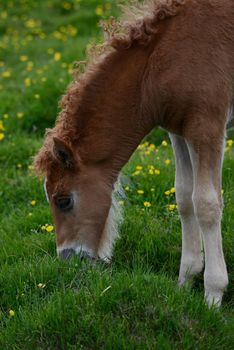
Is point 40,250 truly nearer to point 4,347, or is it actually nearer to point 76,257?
point 76,257

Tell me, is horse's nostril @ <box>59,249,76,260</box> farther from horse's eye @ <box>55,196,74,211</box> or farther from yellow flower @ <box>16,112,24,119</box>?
yellow flower @ <box>16,112,24,119</box>

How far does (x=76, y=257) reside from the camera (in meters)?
5.14

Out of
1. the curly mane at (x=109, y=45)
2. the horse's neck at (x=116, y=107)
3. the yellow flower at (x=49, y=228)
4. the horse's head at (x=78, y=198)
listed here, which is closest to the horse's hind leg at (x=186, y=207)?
the horse's neck at (x=116, y=107)

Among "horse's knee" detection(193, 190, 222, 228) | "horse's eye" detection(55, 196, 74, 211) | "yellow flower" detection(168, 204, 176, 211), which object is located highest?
"horse's knee" detection(193, 190, 222, 228)

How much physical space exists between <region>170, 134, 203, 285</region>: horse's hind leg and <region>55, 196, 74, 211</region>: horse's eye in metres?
0.85

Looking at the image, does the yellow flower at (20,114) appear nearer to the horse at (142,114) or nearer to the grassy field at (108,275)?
the grassy field at (108,275)

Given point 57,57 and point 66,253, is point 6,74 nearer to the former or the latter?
point 57,57

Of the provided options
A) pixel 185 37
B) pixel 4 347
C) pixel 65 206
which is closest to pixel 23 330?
pixel 4 347

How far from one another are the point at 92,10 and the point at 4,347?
35.2 feet

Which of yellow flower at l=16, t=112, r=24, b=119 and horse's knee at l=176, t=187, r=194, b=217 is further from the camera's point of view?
yellow flower at l=16, t=112, r=24, b=119

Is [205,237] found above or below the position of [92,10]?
below

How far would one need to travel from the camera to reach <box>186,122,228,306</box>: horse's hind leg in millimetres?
4832

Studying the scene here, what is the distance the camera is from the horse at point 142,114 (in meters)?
4.83

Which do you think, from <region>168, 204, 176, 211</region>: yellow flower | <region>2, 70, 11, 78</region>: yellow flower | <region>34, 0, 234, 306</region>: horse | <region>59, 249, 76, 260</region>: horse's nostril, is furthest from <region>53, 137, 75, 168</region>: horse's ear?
<region>2, 70, 11, 78</region>: yellow flower
